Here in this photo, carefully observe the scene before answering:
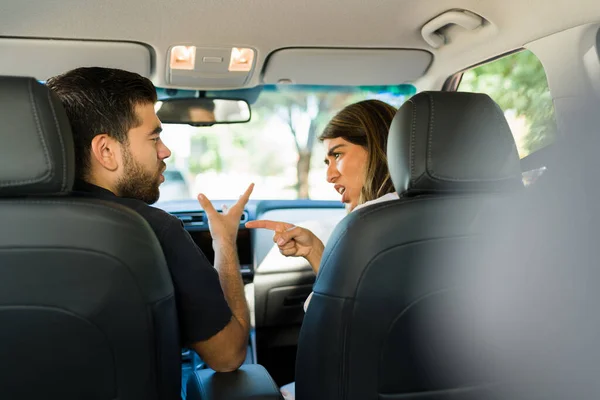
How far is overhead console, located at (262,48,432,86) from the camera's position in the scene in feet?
12.1

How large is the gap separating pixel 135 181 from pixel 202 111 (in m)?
1.89

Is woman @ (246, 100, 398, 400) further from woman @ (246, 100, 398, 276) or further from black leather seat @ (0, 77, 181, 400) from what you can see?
black leather seat @ (0, 77, 181, 400)

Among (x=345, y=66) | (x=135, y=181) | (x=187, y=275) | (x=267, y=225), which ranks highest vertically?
(x=345, y=66)

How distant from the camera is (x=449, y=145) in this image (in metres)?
1.88

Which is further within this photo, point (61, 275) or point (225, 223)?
point (225, 223)

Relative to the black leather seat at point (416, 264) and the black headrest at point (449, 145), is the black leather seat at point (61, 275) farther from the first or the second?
the black headrest at point (449, 145)

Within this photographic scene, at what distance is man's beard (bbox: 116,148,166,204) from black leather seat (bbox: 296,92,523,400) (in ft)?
2.43

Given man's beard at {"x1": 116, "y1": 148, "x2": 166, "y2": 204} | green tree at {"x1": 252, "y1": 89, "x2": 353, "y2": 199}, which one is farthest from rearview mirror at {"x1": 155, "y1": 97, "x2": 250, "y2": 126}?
man's beard at {"x1": 116, "y1": 148, "x2": 166, "y2": 204}

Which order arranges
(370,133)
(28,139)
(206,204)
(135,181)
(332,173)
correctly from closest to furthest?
(28,139), (135,181), (206,204), (370,133), (332,173)

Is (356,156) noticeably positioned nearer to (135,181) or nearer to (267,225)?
(267,225)

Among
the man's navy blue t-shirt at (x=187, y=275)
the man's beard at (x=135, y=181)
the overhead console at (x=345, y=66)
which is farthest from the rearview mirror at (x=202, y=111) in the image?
the man's navy blue t-shirt at (x=187, y=275)

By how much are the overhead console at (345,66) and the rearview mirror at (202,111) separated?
27 cm

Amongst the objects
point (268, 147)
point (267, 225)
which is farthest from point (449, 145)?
point (268, 147)

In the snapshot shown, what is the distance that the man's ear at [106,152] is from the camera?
2.10 m
